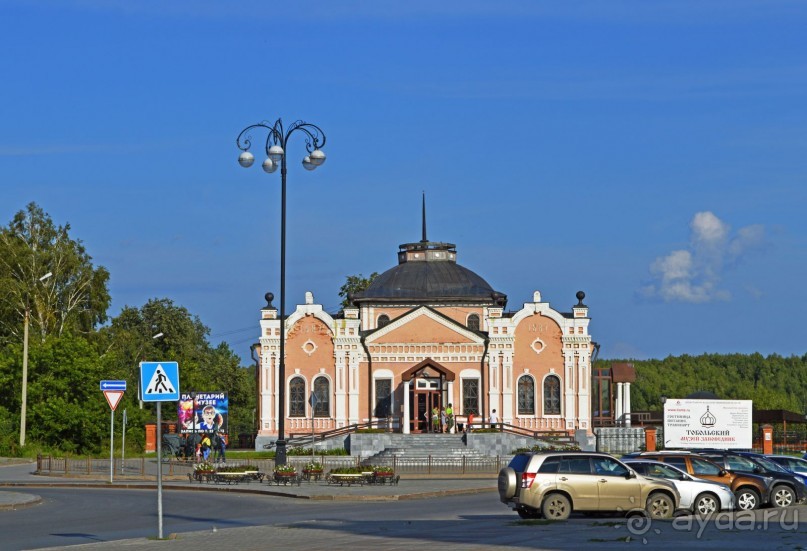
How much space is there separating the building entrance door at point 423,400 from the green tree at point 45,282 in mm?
21555

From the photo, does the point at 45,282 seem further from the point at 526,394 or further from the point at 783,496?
the point at 783,496

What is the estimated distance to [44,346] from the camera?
6362 centimetres

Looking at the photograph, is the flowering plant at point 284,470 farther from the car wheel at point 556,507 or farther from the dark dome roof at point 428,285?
the dark dome roof at point 428,285

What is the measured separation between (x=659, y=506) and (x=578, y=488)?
67.3 inches

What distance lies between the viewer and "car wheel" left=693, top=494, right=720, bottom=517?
2553 cm

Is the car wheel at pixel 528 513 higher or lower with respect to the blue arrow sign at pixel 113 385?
lower

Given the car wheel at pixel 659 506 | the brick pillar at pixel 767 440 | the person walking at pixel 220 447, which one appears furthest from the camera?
the brick pillar at pixel 767 440

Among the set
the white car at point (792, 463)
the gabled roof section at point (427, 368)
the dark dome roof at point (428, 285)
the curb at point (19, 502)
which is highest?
the dark dome roof at point (428, 285)

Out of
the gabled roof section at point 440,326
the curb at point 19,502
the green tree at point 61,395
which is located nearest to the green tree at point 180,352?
the green tree at point 61,395

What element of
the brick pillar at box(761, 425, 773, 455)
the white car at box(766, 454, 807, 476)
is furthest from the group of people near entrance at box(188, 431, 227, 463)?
the brick pillar at box(761, 425, 773, 455)

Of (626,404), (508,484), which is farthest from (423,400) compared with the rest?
(508,484)

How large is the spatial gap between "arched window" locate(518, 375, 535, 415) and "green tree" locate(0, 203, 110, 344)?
26191mm

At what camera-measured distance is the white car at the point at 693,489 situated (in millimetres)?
25578

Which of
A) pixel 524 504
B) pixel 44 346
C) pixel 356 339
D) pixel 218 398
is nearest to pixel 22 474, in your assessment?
pixel 218 398
